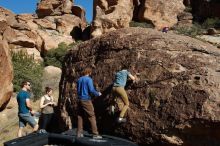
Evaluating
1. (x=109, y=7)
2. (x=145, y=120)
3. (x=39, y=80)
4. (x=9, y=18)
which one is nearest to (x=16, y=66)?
(x=39, y=80)

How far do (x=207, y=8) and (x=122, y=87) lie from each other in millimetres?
35311

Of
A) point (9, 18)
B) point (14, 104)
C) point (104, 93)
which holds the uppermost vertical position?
point (9, 18)

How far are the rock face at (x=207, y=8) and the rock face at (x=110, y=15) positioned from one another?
6.84 meters

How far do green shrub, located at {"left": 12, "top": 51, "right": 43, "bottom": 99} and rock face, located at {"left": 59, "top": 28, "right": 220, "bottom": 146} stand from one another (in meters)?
17.8

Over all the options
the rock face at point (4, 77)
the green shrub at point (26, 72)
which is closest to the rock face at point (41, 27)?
the green shrub at point (26, 72)

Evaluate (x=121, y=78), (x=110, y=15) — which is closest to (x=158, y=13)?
(x=110, y=15)

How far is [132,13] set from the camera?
1783 inches

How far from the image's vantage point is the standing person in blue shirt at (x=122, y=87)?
10.1 m

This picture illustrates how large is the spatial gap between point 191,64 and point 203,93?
104 cm

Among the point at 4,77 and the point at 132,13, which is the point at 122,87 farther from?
the point at 132,13

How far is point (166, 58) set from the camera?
10.4 meters

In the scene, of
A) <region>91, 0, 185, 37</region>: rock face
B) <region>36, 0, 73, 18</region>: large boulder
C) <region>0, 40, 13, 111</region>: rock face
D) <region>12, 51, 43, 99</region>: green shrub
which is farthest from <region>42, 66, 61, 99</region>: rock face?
<region>36, 0, 73, 18</region>: large boulder

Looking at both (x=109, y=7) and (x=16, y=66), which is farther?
(x=109, y=7)

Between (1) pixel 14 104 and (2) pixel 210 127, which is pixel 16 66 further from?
(2) pixel 210 127
